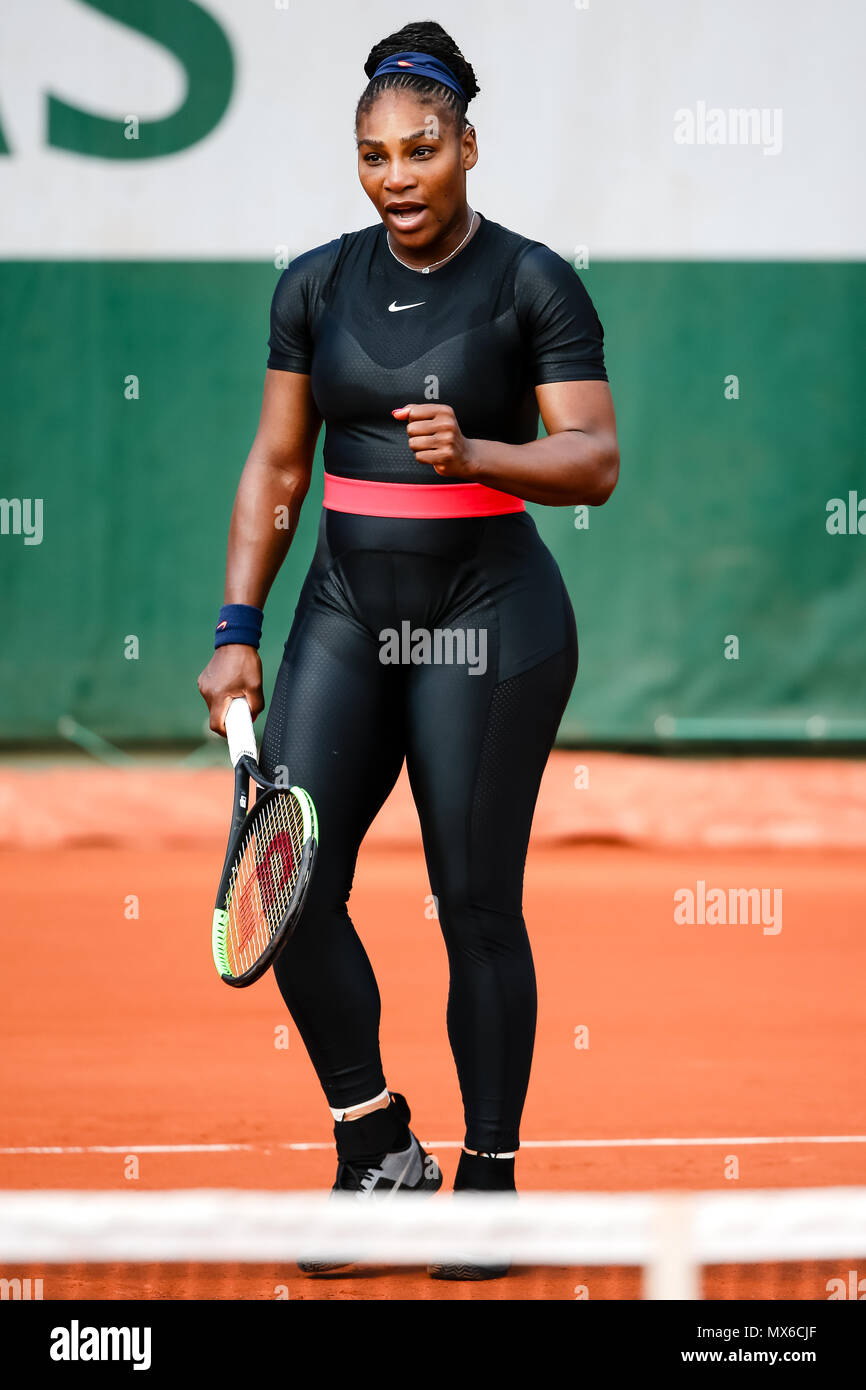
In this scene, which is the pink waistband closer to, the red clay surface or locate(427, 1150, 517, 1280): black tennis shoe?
locate(427, 1150, 517, 1280): black tennis shoe

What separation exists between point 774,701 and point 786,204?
6.86 ft

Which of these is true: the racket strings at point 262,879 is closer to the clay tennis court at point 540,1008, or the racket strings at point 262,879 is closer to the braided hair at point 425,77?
the clay tennis court at point 540,1008

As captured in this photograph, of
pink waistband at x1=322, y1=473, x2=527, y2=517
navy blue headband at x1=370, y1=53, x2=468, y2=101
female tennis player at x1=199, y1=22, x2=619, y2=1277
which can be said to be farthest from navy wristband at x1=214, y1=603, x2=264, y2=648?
navy blue headband at x1=370, y1=53, x2=468, y2=101

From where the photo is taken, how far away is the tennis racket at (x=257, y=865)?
7.78 feet

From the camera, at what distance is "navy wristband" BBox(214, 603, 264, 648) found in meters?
2.72

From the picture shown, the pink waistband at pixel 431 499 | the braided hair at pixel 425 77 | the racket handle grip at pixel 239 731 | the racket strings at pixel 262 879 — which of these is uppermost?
the braided hair at pixel 425 77

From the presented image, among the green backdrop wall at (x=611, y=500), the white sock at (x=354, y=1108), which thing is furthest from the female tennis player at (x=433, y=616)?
the green backdrop wall at (x=611, y=500)

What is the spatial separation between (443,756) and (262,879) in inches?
11.8

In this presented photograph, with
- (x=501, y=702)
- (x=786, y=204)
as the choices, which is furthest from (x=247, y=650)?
(x=786, y=204)

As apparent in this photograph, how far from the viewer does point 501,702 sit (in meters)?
2.58

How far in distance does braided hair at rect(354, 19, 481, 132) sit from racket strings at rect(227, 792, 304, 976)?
0.95 m

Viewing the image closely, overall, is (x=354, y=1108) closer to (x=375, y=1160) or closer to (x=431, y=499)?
(x=375, y=1160)

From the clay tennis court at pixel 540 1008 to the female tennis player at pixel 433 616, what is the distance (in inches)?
13.3
